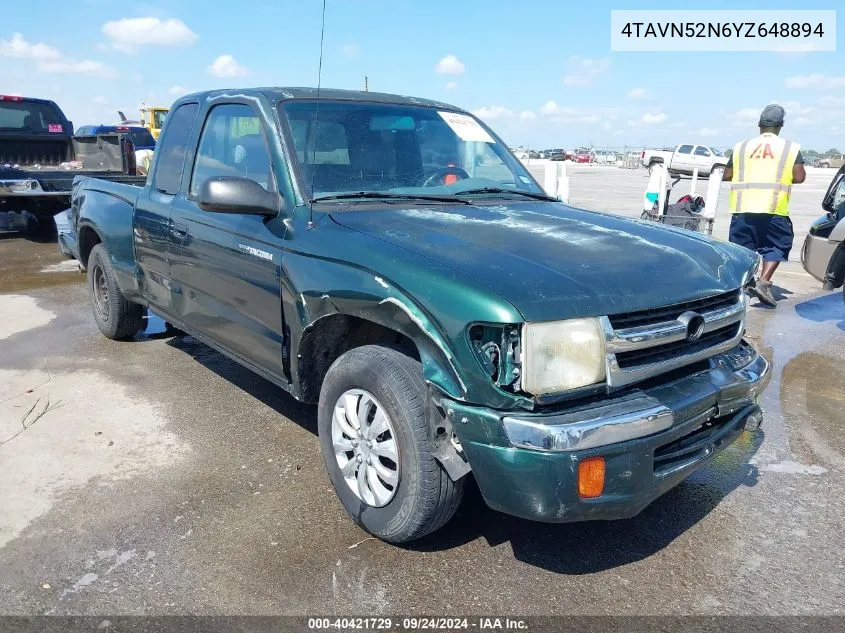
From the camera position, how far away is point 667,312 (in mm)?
2699

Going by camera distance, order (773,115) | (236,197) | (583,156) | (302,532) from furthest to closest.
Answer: (583,156)
(773,115)
(236,197)
(302,532)

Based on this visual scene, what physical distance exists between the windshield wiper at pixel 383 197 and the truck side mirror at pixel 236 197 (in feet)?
0.73

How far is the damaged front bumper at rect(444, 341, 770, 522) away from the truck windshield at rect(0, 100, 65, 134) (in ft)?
40.9

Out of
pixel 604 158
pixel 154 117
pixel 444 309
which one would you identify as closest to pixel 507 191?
pixel 444 309

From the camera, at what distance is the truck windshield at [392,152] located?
354cm

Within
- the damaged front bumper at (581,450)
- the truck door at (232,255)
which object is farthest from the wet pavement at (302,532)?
the truck door at (232,255)

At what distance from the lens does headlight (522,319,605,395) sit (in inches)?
94.0

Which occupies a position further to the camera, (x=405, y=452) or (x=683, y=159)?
(x=683, y=159)

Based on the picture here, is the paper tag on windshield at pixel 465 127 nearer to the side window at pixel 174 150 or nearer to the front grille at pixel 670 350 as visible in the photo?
the side window at pixel 174 150

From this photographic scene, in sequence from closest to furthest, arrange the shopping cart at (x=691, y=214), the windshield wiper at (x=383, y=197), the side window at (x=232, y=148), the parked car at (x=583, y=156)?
the windshield wiper at (x=383, y=197)
the side window at (x=232, y=148)
the shopping cart at (x=691, y=214)
the parked car at (x=583, y=156)

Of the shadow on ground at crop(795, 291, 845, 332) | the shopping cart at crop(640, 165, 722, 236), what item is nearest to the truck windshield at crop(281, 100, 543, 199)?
the shadow on ground at crop(795, 291, 845, 332)

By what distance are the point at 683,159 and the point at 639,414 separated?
3248cm

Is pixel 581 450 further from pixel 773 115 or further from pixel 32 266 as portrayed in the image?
pixel 32 266

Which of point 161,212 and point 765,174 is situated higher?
point 765,174
